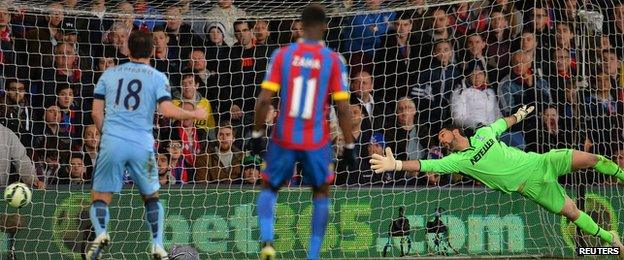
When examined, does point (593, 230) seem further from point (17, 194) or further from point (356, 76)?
point (17, 194)

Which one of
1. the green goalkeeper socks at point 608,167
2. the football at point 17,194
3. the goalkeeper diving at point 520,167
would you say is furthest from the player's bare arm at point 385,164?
the football at point 17,194

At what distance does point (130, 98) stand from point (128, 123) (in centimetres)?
20

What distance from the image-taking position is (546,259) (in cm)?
1311

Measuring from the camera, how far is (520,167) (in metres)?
13.1

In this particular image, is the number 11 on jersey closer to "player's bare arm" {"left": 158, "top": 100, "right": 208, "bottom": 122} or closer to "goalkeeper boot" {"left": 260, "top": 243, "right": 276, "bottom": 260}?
"player's bare arm" {"left": 158, "top": 100, "right": 208, "bottom": 122}

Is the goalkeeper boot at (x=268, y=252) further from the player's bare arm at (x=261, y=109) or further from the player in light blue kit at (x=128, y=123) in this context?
the player in light blue kit at (x=128, y=123)

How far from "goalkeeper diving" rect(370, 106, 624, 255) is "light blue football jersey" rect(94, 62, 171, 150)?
409cm

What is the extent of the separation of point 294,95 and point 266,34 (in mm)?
5385

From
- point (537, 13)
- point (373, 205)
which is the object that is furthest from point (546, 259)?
point (537, 13)

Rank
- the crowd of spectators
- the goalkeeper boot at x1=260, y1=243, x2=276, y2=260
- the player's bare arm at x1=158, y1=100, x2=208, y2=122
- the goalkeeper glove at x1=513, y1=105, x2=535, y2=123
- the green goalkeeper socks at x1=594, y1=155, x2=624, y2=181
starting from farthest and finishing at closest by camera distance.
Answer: the crowd of spectators < the goalkeeper glove at x1=513, y1=105, x2=535, y2=123 < the green goalkeeper socks at x1=594, y1=155, x2=624, y2=181 < the player's bare arm at x1=158, y1=100, x2=208, y2=122 < the goalkeeper boot at x1=260, y1=243, x2=276, y2=260

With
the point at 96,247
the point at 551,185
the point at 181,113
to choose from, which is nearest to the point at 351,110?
the point at 551,185

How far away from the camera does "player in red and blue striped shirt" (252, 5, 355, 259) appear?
881 centimetres

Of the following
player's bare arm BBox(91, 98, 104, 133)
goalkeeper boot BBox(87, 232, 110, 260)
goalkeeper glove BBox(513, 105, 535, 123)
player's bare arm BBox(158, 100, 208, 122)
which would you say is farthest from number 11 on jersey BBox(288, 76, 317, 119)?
goalkeeper glove BBox(513, 105, 535, 123)

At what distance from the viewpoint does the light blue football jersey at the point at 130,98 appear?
9.54 metres
